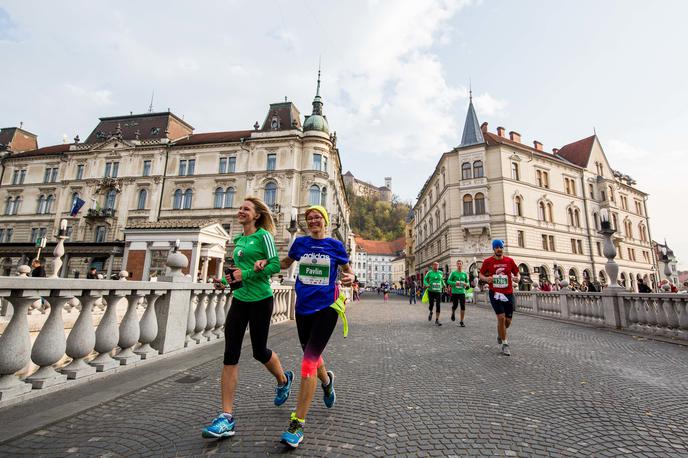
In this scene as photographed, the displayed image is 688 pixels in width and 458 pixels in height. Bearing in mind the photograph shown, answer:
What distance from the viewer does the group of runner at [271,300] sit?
2.51 m

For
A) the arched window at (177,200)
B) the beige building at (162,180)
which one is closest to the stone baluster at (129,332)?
the beige building at (162,180)

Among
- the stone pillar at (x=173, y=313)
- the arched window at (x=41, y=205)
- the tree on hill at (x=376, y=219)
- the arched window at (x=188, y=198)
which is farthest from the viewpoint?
the tree on hill at (x=376, y=219)

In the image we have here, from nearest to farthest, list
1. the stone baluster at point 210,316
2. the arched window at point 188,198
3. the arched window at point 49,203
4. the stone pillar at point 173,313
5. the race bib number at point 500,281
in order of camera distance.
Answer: the stone pillar at point 173,313 → the race bib number at point 500,281 → the stone baluster at point 210,316 → the arched window at point 188,198 → the arched window at point 49,203

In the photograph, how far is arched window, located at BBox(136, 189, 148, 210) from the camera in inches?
1368

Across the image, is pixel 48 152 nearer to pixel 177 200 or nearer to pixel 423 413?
pixel 177 200

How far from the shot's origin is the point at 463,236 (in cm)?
3300

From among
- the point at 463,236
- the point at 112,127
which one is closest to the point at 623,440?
the point at 463,236

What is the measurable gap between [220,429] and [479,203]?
34.5 m

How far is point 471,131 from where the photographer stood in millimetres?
36406

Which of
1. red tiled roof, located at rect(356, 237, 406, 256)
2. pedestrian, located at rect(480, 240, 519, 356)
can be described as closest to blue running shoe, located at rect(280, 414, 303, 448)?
pedestrian, located at rect(480, 240, 519, 356)

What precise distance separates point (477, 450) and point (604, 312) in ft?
32.5

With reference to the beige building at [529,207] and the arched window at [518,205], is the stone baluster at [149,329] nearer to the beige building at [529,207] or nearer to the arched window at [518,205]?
the beige building at [529,207]

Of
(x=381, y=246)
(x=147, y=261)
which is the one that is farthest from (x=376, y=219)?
(x=147, y=261)

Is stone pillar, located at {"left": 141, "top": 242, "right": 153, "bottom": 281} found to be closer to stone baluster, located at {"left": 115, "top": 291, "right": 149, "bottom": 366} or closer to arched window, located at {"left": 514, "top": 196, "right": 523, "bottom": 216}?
stone baluster, located at {"left": 115, "top": 291, "right": 149, "bottom": 366}
